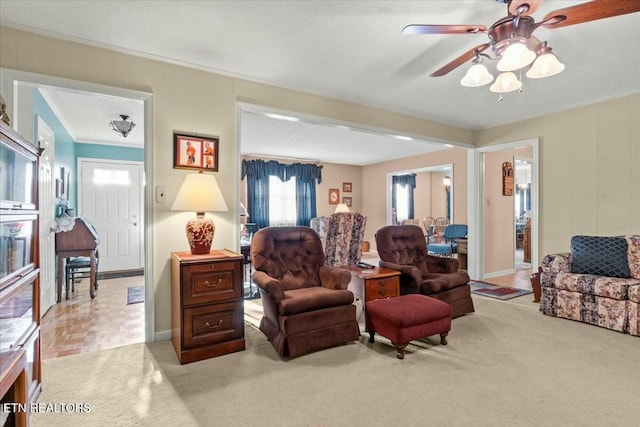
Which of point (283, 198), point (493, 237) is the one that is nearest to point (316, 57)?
point (493, 237)

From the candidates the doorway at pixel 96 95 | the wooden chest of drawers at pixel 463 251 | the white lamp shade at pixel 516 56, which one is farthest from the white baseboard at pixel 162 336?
the wooden chest of drawers at pixel 463 251

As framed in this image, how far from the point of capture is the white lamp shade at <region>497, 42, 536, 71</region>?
190 cm

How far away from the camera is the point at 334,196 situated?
903 centimetres

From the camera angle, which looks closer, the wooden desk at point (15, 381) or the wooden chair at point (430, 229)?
the wooden desk at point (15, 381)

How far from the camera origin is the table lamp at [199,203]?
2.60m

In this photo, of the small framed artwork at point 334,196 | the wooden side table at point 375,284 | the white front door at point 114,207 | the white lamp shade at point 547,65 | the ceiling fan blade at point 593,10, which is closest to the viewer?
the ceiling fan blade at point 593,10

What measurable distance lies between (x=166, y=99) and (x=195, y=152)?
509mm

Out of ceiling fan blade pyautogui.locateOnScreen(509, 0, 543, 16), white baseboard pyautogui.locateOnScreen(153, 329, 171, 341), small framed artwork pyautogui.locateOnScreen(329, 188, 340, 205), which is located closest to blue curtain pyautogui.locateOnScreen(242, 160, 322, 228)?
small framed artwork pyautogui.locateOnScreen(329, 188, 340, 205)

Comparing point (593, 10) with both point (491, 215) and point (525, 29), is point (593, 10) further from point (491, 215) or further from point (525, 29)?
point (491, 215)

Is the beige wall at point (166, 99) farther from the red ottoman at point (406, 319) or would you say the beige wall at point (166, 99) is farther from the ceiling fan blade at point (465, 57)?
the ceiling fan blade at point (465, 57)

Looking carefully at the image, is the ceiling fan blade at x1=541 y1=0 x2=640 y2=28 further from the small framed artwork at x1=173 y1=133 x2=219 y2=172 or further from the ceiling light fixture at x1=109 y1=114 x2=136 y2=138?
the ceiling light fixture at x1=109 y1=114 x2=136 y2=138

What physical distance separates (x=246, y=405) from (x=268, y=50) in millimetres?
2607

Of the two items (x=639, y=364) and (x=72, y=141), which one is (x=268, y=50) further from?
(x=72, y=141)

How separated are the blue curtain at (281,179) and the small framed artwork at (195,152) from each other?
4.64m
